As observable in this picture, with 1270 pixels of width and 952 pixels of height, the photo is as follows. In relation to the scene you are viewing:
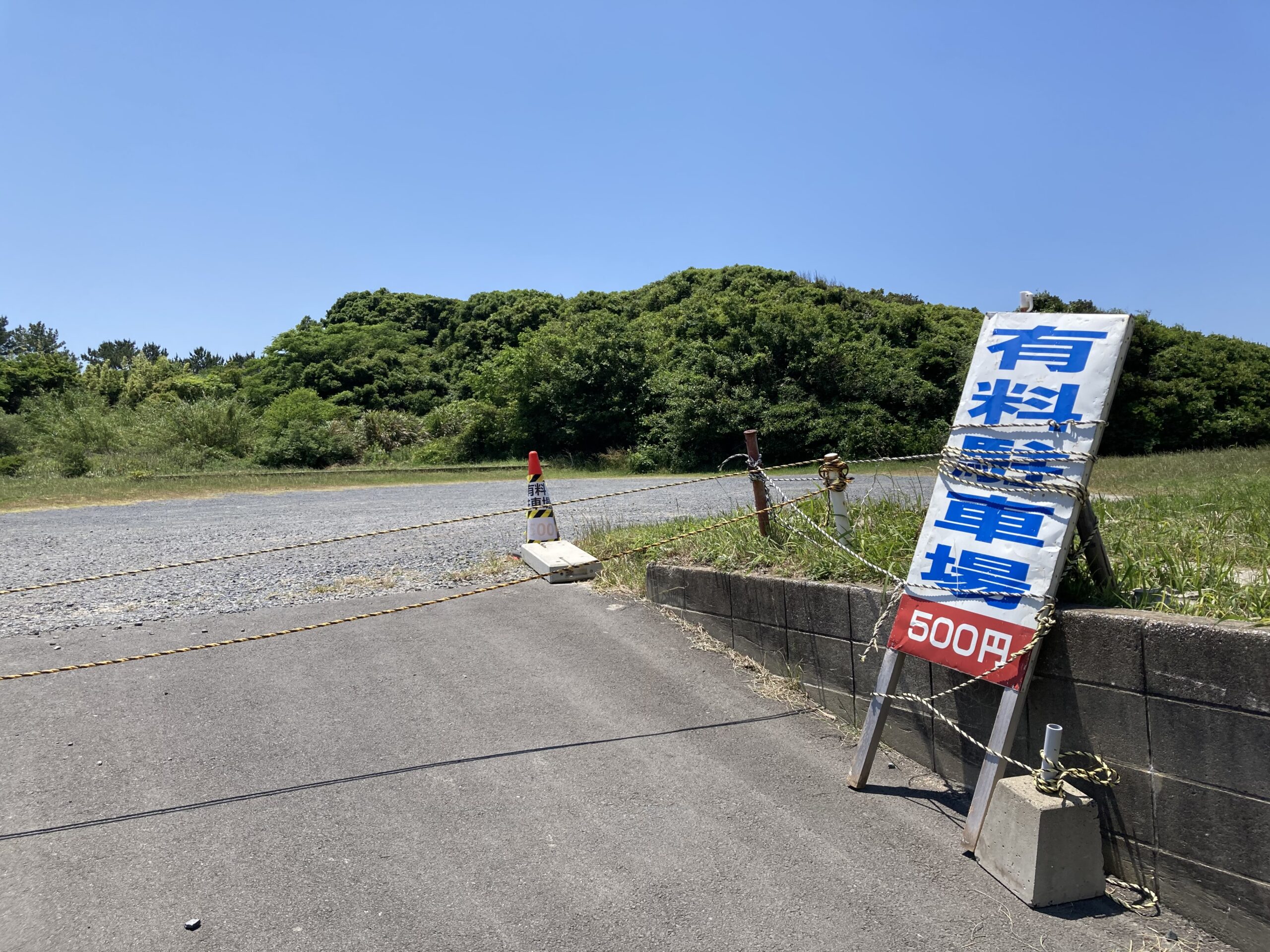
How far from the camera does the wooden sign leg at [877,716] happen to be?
153 inches

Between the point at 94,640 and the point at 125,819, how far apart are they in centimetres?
342

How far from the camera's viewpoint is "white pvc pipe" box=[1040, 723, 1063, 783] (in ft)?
10.1

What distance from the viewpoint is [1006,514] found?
142 inches

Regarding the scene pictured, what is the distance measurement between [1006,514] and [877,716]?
1064 millimetres

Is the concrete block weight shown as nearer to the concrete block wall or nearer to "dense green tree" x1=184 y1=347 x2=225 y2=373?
the concrete block wall

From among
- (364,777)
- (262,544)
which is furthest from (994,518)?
(262,544)

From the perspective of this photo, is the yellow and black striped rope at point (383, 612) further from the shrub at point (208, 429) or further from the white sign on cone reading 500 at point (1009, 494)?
the shrub at point (208, 429)

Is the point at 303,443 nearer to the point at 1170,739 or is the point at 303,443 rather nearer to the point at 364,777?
the point at 364,777

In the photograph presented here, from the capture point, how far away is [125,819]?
3.82 m

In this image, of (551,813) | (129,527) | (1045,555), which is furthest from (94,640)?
(129,527)

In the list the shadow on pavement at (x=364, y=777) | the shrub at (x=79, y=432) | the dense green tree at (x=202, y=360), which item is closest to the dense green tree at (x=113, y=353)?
the dense green tree at (x=202, y=360)

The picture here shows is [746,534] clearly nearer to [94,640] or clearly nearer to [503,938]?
[503,938]

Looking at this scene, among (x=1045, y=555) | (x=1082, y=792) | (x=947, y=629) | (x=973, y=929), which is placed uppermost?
(x=1045, y=555)

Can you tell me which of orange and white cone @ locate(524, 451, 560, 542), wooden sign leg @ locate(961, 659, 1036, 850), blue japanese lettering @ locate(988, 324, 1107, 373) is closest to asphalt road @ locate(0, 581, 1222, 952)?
wooden sign leg @ locate(961, 659, 1036, 850)
